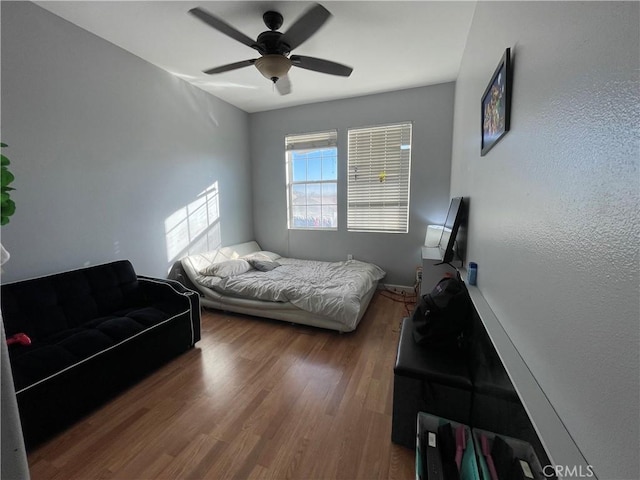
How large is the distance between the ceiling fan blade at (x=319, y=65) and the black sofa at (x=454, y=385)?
86.6 inches

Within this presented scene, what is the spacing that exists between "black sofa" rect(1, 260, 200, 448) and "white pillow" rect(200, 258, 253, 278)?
822 millimetres

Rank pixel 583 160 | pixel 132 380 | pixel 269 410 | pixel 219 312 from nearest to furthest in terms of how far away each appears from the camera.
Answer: pixel 583 160 < pixel 269 410 < pixel 132 380 < pixel 219 312

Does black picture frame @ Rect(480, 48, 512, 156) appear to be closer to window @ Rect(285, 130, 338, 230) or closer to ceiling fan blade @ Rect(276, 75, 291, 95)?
ceiling fan blade @ Rect(276, 75, 291, 95)

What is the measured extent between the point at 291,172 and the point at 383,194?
1.62 m

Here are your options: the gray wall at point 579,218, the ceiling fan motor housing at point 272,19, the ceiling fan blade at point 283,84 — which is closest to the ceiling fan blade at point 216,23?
the ceiling fan motor housing at point 272,19

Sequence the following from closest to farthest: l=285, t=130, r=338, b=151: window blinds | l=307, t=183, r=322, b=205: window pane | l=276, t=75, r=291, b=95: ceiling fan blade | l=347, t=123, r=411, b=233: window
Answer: l=276, t=75, r=291, b=95: ceiling fan blade → l=347, t=123, r=411, b=233: window → l=285, t=130, r=338, b=151: window blinds → l=307, t=183, r=322, b=205: window pane

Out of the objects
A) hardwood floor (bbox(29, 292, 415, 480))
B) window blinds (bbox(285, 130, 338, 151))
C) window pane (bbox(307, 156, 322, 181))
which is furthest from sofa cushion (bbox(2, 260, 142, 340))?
window blinds (bbox(285, 130, 338, 151))

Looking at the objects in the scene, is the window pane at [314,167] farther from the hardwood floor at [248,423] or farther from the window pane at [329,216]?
the hardwood floor at [248,423]

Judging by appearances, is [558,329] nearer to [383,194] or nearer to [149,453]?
[149,453]

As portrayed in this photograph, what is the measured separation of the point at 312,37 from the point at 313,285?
245 cm

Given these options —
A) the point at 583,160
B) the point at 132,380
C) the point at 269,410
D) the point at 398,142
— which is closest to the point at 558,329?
the point at 583,160

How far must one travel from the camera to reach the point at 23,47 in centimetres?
189

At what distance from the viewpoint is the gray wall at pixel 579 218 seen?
48 centimetres

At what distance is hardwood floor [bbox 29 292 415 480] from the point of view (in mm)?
1304
